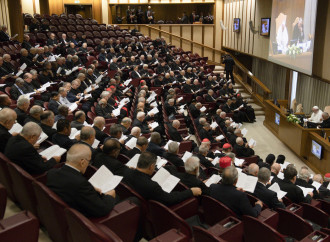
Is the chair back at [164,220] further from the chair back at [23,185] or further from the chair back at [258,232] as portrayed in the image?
the chair back at [23,185]

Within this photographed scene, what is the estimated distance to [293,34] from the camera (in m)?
9.27

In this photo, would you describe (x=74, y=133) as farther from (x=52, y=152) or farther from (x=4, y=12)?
(x=4, y=12)

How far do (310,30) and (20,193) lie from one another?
25.1 feet

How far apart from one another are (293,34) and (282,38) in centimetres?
88

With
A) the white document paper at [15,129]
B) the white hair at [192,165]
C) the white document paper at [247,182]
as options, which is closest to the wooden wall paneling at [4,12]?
the white document paper at [15,129]

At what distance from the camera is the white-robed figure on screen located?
9.84 metres

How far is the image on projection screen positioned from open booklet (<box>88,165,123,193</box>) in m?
7.16

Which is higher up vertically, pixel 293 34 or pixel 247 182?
pixel 293 34

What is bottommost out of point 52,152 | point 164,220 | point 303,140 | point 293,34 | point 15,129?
point 303,140

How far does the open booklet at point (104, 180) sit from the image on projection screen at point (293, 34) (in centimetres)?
716

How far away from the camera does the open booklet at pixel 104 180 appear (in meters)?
2.52

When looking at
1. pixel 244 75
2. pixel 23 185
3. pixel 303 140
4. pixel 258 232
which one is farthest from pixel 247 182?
pixel 244 75

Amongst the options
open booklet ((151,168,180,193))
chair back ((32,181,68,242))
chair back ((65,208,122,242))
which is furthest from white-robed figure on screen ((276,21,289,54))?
chair back ((65,208,122,242))

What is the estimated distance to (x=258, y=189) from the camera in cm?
345
